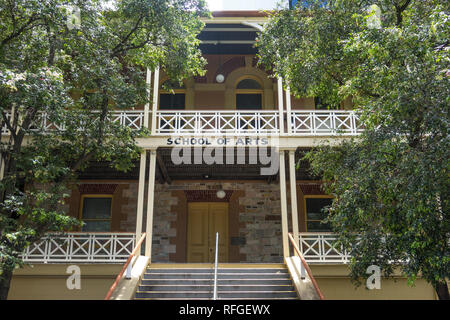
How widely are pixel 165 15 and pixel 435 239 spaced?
618 cm

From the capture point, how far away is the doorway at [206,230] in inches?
481

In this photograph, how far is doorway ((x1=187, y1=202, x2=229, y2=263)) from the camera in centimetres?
1221

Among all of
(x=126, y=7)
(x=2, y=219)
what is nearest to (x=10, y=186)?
(x=2, y=219)

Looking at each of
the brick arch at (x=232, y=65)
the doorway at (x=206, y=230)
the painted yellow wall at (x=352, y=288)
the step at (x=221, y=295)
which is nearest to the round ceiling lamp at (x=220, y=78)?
the brick arch at (x=232, y=65)

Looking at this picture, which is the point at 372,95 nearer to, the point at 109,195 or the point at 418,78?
the point at 418,78

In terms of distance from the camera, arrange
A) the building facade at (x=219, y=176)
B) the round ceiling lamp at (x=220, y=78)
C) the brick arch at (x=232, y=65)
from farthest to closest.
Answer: the brick arch at (x=232, y=65), the round ceiling lamp at (x=220, y=78), the building facade at (x=219, y=176)

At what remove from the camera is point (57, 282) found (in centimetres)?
935

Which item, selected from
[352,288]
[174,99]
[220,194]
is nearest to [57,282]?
[220,194]

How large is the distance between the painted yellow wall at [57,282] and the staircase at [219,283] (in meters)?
1.19

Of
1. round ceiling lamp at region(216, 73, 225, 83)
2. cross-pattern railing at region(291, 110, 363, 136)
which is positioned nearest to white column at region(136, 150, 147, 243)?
cross-pattern railing at region(291, 110, 363, 136)

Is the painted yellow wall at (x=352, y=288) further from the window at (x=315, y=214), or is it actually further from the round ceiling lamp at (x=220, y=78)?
the round ceiling lamp at (x=220, y=78)

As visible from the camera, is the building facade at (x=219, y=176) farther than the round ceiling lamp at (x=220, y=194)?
No

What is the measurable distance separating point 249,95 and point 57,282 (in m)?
7.64

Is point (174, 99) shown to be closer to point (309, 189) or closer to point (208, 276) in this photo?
point (309, 189)
